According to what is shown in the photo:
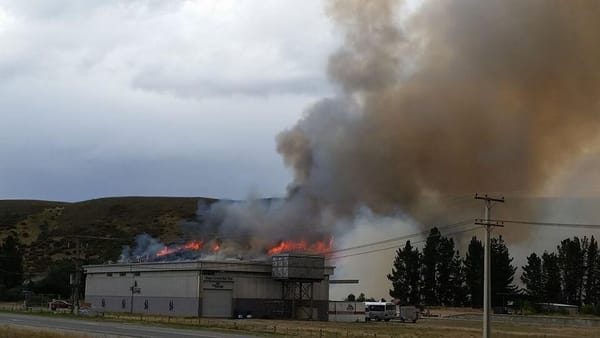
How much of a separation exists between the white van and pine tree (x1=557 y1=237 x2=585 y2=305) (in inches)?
2045

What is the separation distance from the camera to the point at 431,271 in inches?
5310

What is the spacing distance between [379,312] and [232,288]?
64.7ft

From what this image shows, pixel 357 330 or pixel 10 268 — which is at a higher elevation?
pixel 10 268

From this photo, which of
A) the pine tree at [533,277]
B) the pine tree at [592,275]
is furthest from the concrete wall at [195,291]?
the pine tree at [592,275]

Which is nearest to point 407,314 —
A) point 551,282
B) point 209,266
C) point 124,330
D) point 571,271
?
point 209,266

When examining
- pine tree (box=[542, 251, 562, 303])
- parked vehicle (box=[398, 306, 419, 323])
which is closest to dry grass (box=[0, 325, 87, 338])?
parked vehicle (box=[398, 306, 419, 323])

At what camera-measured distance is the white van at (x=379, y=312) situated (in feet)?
303

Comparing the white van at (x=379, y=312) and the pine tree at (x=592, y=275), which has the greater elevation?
the pine tree at (x=592, y=275)

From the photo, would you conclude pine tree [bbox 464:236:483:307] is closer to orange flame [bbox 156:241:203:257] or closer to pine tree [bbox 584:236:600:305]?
pine tree [bbox 584:236:600:305]

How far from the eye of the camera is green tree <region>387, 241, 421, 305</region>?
134750 mm

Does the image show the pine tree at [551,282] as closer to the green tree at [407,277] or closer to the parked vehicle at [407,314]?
the green tree at [407,277]

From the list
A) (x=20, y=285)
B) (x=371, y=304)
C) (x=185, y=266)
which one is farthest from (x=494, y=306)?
(x=20, y=285)

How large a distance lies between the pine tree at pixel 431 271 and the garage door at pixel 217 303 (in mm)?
57873

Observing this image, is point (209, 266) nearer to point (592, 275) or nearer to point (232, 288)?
point (232, 288)
